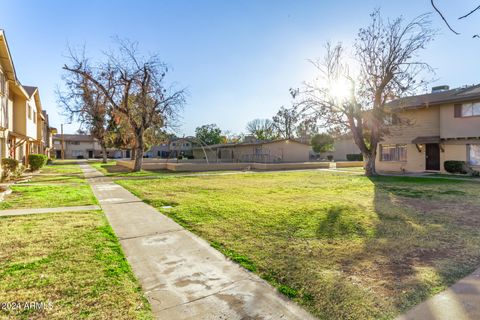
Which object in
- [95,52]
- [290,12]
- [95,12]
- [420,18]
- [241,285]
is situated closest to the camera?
[241,285]

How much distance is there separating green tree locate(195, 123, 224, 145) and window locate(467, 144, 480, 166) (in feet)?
167

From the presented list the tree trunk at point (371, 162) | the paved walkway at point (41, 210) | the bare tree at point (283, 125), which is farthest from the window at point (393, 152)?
the bare tree at point (283, 125)

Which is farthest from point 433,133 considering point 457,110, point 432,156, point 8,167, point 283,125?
point 283,125

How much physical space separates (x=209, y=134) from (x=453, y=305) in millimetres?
64204

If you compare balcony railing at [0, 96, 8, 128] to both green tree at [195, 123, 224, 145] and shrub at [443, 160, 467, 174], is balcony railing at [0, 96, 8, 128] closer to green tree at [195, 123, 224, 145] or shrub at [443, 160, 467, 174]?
shrub at [443, 160, 467, 174]

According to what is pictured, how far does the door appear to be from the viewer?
66.0ft

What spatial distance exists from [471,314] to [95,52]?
25564 millimetres

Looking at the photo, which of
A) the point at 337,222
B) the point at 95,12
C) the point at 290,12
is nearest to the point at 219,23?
the point at 290,12

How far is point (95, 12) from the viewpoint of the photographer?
1303 cm

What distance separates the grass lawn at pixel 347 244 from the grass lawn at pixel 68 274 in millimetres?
1571

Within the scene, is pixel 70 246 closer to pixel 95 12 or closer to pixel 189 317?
pixel 189 317

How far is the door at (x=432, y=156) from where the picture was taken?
66.0ft

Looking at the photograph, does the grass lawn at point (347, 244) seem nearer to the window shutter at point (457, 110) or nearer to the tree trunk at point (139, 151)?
the window shutter at point (457, 110)

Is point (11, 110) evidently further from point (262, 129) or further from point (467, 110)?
point (262, 129)
